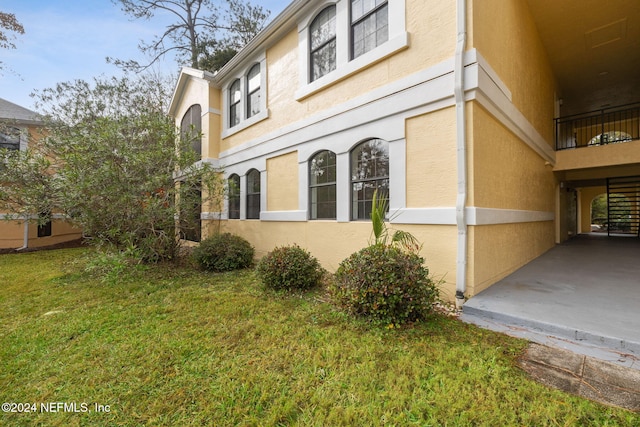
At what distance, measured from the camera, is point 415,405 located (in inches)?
83.2

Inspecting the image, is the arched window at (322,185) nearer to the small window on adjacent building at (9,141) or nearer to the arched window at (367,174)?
the arched window at (367,174)

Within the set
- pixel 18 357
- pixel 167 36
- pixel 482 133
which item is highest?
pixel 167 36

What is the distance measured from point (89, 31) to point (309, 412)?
15334mm

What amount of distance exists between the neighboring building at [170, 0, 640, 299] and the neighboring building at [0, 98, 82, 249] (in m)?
Result: 7.94

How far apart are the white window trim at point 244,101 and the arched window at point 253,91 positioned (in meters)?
0.11

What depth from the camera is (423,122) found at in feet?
15.3

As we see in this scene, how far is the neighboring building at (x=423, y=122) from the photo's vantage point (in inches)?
171

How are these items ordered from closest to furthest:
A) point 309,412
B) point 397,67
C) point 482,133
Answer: point 309,412
point 482,133
point 397,67

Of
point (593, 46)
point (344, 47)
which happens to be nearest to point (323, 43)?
point (344, 47)

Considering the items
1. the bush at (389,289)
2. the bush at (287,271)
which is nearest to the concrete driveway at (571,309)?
the bush at (389,289)

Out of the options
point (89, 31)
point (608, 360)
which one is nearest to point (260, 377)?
point (608, 360)

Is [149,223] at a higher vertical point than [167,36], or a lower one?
lower

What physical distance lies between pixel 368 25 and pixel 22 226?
54.0 feet

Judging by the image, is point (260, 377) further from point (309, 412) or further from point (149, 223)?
point (149, 223)
